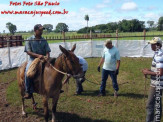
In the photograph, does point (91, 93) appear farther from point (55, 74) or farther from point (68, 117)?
point (55, 74)

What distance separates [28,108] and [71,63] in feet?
9.70

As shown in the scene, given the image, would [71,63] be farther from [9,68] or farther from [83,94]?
[9,68]

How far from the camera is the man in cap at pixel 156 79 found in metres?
3.54

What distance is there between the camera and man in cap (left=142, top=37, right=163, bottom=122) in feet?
11.6

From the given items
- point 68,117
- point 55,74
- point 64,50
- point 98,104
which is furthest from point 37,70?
point 98,104

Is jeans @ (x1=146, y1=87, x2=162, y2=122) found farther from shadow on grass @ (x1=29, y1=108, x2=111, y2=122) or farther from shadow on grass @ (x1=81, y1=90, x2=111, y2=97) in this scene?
shadow on grass @ (x1=81, y1=90, x2=111, y2=97)

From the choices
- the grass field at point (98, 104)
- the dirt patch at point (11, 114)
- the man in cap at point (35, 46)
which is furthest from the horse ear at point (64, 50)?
the dirt patch at point (11, 114)

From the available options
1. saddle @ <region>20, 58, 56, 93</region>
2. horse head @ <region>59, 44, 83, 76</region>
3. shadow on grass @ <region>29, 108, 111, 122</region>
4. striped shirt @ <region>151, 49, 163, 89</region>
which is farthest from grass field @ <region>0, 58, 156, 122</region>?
horse head @ <region>59, 44, 83, 76</region>

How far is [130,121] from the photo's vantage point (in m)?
4.80

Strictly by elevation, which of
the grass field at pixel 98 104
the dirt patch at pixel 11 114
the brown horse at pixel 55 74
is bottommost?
the dirt patch at pixel 11 114

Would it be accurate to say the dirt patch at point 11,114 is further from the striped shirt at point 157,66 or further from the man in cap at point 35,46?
A: the striped shirt at point 157,66

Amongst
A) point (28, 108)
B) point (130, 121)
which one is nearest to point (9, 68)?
point (28, 108)

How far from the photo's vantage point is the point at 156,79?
369 centimetres

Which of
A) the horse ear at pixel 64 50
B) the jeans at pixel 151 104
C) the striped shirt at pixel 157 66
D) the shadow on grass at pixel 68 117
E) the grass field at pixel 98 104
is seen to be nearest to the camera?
the striped shirt at pixel 157 66
